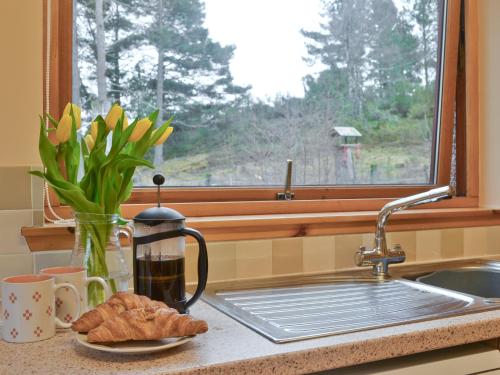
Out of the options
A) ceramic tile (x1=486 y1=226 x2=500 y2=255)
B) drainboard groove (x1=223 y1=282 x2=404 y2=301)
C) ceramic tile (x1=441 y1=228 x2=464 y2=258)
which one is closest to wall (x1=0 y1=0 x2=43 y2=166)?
drainboard groove (x1=223 y1=282 x2=404 y2=301)

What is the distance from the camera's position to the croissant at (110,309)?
96 centimetres

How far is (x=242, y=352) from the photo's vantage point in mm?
942

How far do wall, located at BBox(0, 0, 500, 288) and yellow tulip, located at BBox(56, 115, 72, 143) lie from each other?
182 mm

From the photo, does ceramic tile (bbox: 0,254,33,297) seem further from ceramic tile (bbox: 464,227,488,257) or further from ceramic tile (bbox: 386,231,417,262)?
ceramic tile (bbox: 464,227,488,257)

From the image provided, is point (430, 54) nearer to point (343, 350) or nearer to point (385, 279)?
point (385, 279)

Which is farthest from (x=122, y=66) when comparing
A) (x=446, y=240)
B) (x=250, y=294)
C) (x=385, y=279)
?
(x=446, y=240)

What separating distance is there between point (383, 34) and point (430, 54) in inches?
9.7

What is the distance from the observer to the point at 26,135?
1296mm

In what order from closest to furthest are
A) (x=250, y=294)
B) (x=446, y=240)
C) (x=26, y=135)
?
(x=26, y=135) < (x=250, y=294) < (x=446, y=240)

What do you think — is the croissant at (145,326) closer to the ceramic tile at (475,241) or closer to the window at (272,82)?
the window at (272,82)

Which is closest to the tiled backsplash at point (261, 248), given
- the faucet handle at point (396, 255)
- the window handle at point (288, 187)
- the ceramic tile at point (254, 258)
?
the ceramic tile at point (254, 258)

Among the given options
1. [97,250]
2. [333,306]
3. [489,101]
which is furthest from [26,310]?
[489,101]

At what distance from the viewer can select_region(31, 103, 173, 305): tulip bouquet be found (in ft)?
3.81

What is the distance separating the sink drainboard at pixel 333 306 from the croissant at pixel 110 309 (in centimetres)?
23
